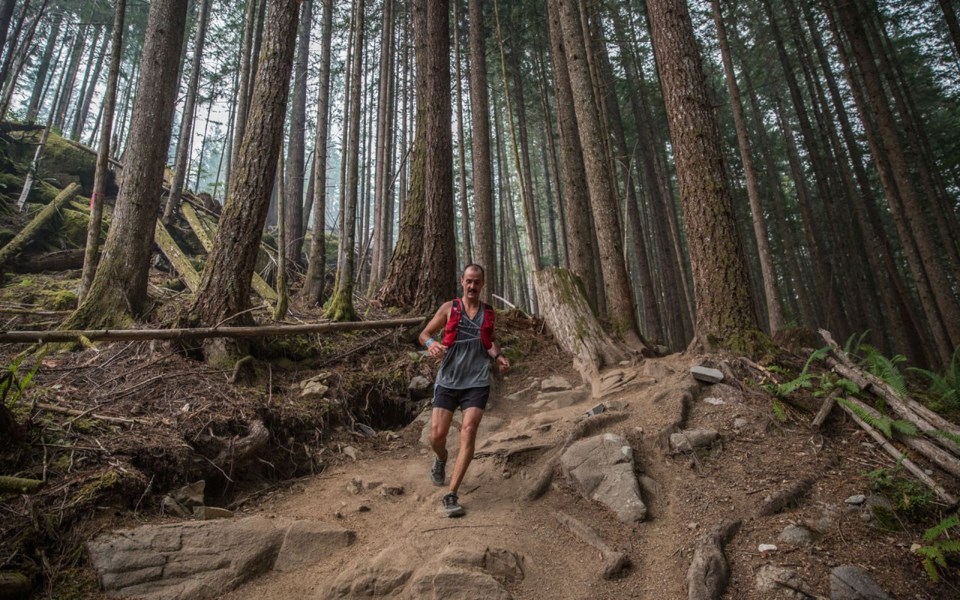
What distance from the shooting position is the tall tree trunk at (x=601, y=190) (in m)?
7.46

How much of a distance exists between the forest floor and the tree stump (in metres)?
1.14

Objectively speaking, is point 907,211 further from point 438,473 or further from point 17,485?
point 17,485

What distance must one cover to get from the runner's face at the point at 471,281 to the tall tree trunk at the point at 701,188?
2.94 metres

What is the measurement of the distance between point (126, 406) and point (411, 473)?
2.79 m

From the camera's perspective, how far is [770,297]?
1021 cm

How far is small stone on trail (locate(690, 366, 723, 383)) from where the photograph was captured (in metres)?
4.62

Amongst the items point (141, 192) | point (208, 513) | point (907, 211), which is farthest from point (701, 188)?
point (907, 211)

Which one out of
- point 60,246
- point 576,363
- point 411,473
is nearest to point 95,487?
point 411,473

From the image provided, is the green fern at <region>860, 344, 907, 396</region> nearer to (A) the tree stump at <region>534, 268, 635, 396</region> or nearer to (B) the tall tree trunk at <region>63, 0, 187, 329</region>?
(A) the tree stump at <region>534, 268, 635, 396</region>

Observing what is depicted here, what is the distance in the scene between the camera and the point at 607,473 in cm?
374

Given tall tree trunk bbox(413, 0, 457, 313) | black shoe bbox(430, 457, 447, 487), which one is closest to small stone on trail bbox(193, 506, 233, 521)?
black shoe bbox(430, 457, 447, 487)

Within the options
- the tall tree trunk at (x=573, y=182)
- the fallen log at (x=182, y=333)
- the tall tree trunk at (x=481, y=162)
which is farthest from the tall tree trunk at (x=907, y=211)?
the fallen log at (x=182, y=333)

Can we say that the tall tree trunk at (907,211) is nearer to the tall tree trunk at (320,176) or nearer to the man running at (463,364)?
the man running at (463,364)

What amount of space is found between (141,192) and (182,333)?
274cm
